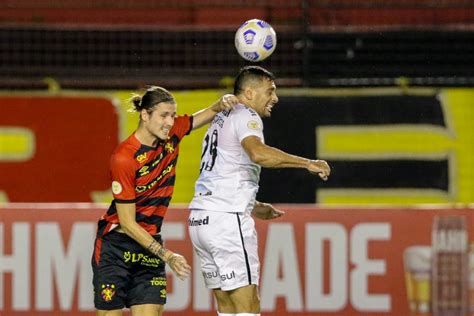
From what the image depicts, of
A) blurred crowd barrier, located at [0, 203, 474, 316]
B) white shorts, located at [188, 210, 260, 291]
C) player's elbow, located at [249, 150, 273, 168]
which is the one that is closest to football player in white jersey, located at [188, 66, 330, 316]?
white shorts, located at [188, 210, 260, 291]

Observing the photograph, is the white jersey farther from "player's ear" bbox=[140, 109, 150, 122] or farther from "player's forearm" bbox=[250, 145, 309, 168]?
"player's ear" bbox=[140, 109, 150, 122]

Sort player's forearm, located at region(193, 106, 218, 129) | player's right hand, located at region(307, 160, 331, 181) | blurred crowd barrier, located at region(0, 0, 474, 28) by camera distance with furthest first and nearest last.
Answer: blurred crowd barrier, located at region(0, 0, 474, 28) → player's forearm, located at region(193, 106, 218, 129) → player's right hand, located at region(307, 160, 331, 181)

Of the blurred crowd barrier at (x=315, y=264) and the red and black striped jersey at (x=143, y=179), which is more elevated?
the red and black striped jersey at (x=143, y=179)

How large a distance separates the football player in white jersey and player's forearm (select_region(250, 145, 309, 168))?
0.82ft

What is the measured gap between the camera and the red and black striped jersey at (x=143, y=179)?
6965mm

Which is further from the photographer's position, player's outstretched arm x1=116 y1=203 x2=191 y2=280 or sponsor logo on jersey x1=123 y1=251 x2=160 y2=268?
sponsor logo on jersey x1=123 y1=251 x2=160 y2=268

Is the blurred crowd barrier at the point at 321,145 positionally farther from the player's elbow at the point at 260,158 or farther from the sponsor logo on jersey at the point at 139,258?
the player's elbow at the point at 260,158

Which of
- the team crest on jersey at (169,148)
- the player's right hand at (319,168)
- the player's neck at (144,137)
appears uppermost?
the player's neck at (144,137)

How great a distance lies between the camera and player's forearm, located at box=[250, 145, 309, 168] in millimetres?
6900

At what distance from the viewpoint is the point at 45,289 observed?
30.2 feet

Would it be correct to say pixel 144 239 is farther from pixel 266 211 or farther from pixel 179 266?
pixel 266 211

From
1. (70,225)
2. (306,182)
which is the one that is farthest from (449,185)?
(70,225)

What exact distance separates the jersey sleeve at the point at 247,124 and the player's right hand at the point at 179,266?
0.88m

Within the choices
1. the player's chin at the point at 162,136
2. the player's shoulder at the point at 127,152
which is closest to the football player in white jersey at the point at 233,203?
the player's chin at the point at 162,136
